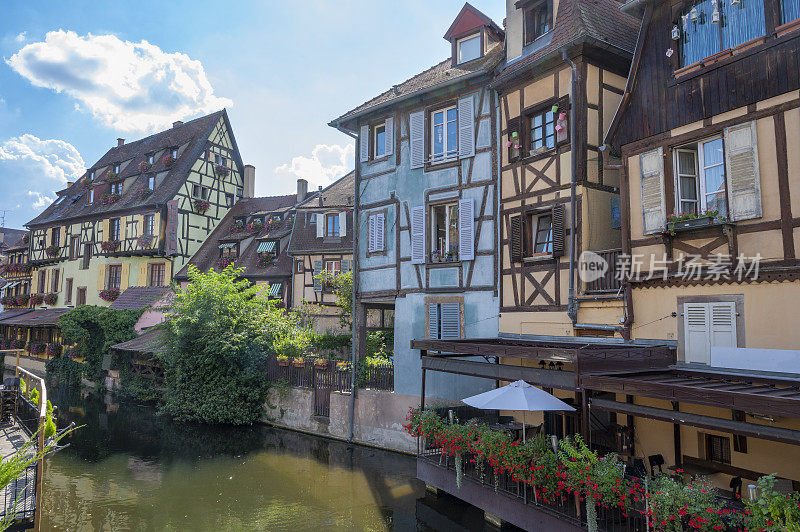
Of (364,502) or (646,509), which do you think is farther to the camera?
(364,502)

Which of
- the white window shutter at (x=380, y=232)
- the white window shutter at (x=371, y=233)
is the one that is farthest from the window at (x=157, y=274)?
the white window shutter at (x=380, y=232)

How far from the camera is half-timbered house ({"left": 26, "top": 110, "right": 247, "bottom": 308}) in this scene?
32.5m

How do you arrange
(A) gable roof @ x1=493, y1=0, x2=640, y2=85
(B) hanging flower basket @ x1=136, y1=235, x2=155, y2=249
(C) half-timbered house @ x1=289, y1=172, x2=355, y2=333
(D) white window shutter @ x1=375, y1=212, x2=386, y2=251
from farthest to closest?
(B) hanging flower basket @ x1=136, y1=235, x2=155, y2=249 → (C) half-timbered house @ x1=289, y1=172, x2=355, y2=333 → (D) white window shutter @ x1=375, y1=212, x2=386, y2=251 → (A) gable roof @ x1=493, y1=0, x2=640, y2=85

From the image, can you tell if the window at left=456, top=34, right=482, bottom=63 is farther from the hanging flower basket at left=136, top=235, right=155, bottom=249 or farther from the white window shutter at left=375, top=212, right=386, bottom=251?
the hanging flower basket at left=136, top=235, right=155, bottom=249

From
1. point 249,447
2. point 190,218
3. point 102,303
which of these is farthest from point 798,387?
point 102,303

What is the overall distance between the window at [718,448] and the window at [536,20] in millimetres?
10456

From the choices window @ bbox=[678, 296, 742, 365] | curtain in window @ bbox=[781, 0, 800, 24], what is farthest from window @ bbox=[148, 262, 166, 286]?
curtain in window @ bbox=[781, 0, 800, 24]

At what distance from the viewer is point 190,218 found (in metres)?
33.3

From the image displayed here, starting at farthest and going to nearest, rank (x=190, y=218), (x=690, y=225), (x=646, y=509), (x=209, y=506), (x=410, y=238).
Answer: (x=190, y=218) → (x=410, y=238) → (x=209, y=506) → (x=690, y=225) → (x=646, y=509)

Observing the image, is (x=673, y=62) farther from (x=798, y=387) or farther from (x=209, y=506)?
(x=209, y=506)

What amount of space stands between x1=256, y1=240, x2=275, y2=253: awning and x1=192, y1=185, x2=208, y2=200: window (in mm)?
6465

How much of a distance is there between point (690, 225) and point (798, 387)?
3.08 meters

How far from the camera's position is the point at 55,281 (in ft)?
126

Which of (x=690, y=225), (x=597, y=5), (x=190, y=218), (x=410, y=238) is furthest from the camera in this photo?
(x=190, y=218)
